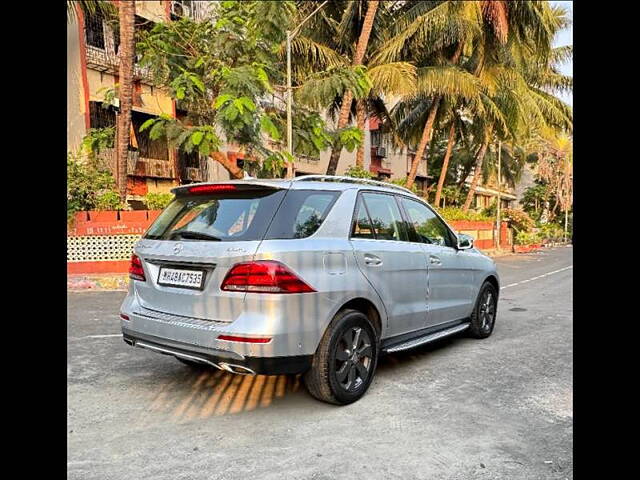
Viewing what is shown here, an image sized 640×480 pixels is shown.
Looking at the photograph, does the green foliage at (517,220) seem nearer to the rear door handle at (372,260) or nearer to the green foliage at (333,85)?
the green foliage at (333,85)

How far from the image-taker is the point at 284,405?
13.5 ft

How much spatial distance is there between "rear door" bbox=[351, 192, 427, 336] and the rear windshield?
0.43 metres

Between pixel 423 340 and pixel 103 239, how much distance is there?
9.20 meters

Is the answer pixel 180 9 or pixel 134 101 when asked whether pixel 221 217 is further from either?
pixel 180 9

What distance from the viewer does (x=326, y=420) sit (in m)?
3.81

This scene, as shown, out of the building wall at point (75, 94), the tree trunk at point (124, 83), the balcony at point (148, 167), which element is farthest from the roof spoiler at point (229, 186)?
the balcony at point (148, 167)

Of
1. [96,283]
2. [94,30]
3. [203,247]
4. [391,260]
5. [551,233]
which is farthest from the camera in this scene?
[551,233]

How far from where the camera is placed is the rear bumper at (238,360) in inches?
141

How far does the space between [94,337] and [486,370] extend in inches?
182

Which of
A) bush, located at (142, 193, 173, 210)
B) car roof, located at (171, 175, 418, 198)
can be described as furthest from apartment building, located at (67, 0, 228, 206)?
car roof, located at (171, 175, 418, 198)

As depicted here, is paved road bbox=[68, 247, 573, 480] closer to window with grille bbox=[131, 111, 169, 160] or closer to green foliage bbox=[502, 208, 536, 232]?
window with grille bbox=[131, 111, 169, 160]

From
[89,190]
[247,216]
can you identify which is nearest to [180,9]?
[89,190]

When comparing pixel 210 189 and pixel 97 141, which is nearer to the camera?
pixel 210 189
